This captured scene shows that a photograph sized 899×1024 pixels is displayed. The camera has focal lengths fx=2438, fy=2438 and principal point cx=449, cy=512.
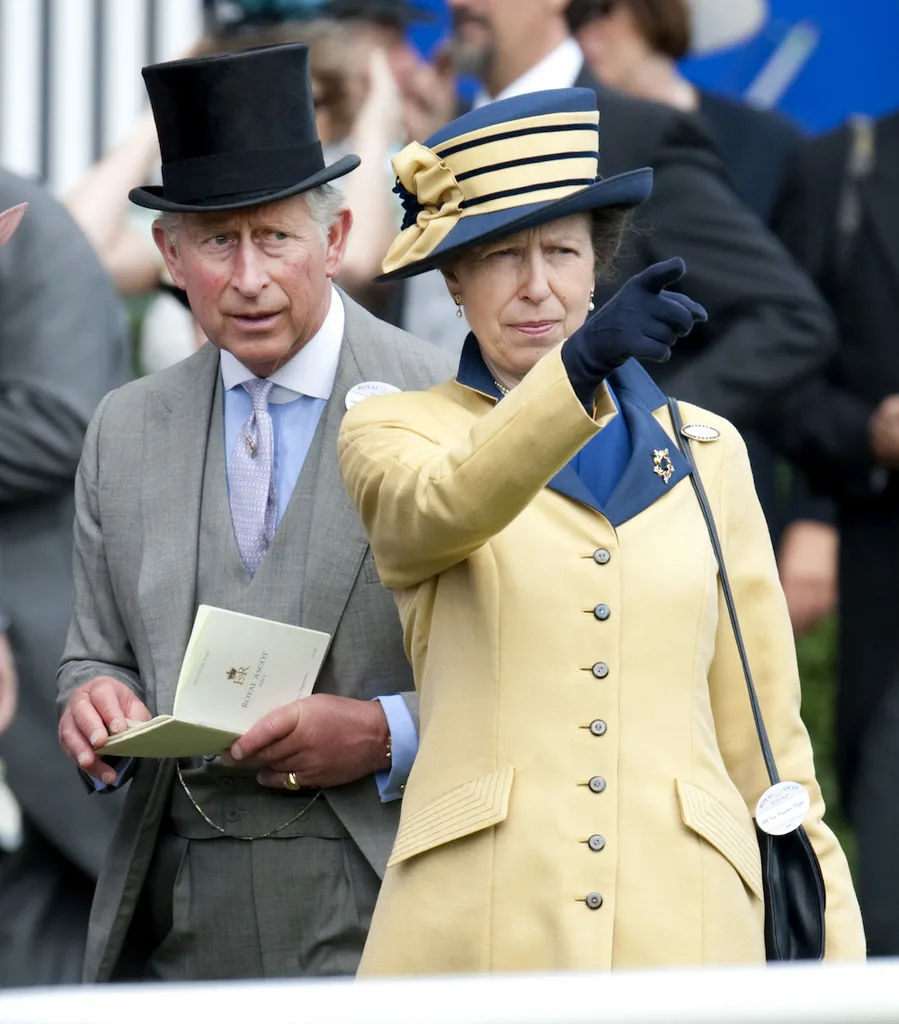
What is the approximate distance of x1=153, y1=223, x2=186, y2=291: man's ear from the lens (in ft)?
13.4

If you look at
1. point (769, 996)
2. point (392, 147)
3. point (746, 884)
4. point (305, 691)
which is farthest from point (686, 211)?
point (769, 996)

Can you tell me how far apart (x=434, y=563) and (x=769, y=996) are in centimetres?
119

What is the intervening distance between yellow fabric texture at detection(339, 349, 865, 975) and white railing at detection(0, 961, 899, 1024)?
1.03 m

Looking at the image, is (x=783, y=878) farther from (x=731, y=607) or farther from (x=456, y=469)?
(x=456, y=469)

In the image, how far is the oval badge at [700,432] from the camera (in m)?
3.52

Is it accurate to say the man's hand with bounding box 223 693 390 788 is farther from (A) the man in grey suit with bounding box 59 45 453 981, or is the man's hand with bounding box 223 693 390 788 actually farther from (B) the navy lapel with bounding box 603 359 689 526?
(B) the navy lapel with bounding box 603 359 689 526

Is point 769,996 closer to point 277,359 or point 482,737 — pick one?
point 482,737

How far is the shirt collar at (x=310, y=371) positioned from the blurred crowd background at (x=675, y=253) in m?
1.66

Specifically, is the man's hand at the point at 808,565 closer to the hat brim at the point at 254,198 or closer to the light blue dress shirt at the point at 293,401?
the light blue dress shirt at the point at 293,401

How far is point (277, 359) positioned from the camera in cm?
405

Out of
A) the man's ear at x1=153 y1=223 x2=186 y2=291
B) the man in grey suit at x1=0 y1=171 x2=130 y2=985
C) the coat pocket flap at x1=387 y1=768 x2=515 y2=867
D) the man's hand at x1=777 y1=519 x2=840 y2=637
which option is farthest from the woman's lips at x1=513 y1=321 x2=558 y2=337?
the man's hand at x1=777 y1=519 x2=840 y2=637

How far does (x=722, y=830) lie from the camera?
3.37m

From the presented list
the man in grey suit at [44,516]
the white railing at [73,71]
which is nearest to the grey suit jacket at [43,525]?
the man in grey suit at [44,516]

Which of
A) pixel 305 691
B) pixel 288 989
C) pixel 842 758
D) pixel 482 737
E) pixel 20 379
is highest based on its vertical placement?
pixel 288 989
